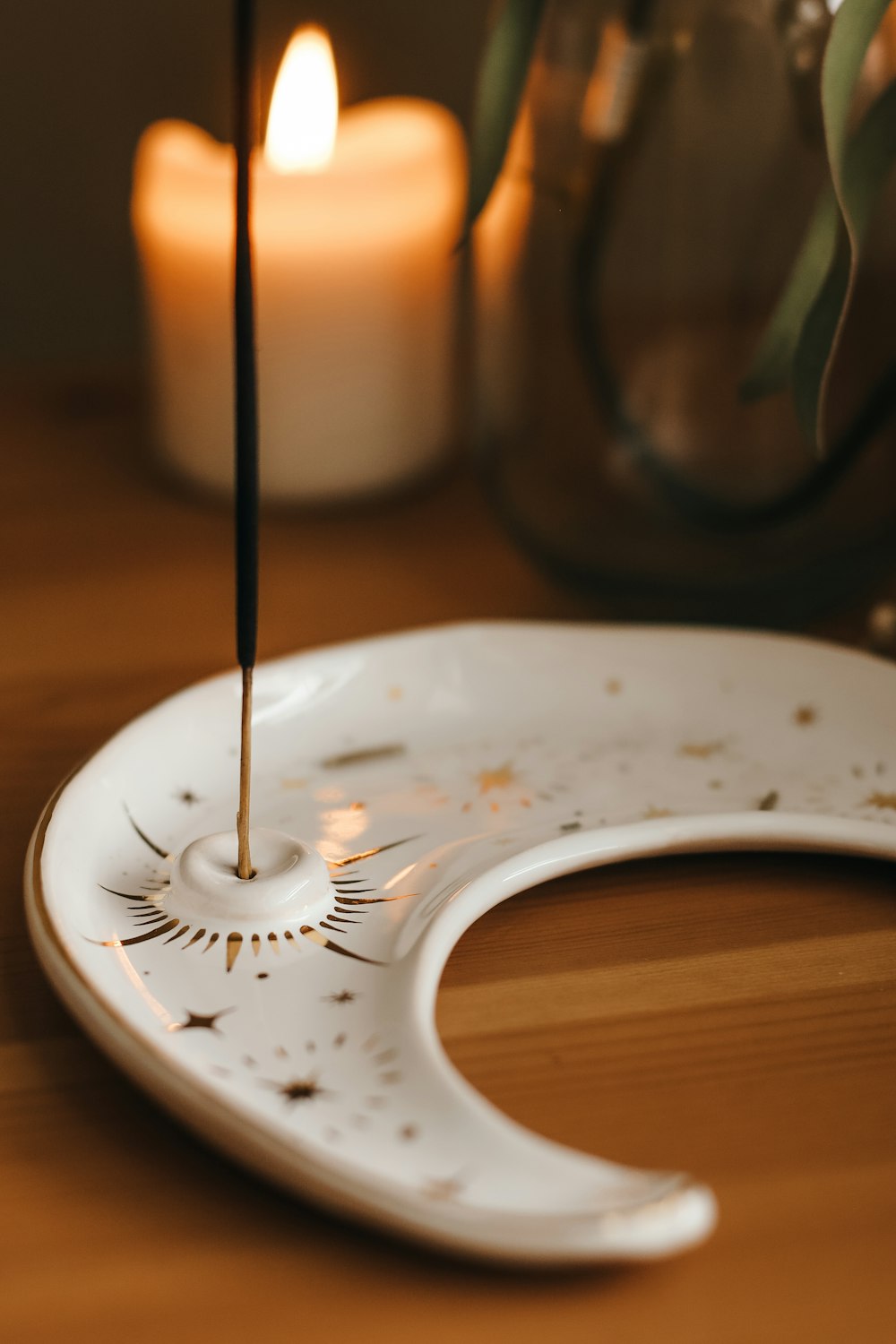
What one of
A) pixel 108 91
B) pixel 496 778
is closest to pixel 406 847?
pixel 496 778

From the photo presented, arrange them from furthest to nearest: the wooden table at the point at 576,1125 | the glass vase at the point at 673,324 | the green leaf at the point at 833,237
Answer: the glass vase at the point at 673,324
the green leaf at the point at 833,237
the wooden table at the point at 576,1125

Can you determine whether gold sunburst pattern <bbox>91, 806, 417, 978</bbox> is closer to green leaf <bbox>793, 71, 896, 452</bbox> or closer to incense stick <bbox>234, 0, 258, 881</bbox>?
incense stick <bbox>234, 0, 258, 881</bbox>

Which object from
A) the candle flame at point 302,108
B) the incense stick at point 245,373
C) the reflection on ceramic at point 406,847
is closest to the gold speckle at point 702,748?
the reflection on ceramic at point 406,847

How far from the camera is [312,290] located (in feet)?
1.60

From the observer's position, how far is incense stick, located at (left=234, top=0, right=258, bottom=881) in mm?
231

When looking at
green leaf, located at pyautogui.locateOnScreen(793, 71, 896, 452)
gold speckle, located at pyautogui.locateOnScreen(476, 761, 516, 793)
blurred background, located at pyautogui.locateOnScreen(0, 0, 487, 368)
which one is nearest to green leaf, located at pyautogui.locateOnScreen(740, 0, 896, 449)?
green leaf, located at pyautogui.locateOnScreen(793, 71, 896, 452)

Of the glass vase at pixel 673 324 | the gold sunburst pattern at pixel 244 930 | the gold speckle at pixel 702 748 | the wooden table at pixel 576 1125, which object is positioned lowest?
the wooden table at pixel 576 1125

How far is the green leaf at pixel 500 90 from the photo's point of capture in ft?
1.28

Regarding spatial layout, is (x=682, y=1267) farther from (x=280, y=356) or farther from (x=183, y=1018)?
(x=280, y=356)

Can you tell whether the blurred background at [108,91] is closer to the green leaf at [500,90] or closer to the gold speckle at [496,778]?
the green leaf at [500,90]

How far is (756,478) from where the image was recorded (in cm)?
49

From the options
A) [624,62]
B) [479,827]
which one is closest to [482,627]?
[479,827]

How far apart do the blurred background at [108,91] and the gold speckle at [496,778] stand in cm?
34

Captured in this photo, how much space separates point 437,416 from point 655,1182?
36 cm
